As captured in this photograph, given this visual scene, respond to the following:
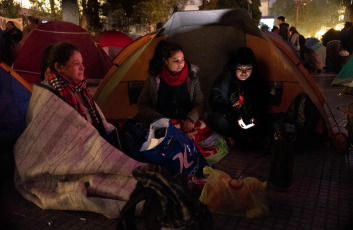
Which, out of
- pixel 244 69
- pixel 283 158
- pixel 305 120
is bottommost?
pixel 283 158

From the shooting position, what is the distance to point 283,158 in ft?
10.7

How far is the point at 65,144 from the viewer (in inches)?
121

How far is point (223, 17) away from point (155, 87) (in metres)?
1.35

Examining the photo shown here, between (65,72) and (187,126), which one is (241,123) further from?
(65,72)

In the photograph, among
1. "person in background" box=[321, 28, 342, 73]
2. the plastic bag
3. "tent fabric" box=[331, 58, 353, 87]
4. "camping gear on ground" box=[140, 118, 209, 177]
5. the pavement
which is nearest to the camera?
the pavement

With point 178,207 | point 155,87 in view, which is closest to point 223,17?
point 155,87

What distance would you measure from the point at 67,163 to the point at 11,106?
1343mm

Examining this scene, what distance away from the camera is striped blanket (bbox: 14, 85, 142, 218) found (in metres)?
2.92

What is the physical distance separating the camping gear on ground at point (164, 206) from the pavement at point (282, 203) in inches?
24.4

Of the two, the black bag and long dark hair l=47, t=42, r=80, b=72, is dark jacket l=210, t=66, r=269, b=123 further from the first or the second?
long dark hair l=47, t=42, r=80, b=72

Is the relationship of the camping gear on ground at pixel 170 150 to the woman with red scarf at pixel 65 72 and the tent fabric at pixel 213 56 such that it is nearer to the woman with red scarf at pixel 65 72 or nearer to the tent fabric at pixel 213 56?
the woman with red scarf at pixel 65 72

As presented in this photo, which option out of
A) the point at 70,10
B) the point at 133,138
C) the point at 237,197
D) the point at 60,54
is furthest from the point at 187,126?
the point at 70,10

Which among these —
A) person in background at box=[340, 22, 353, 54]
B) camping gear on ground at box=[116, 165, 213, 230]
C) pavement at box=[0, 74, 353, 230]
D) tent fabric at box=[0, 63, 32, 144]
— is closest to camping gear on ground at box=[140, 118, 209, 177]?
pavement at box=[0, 74, 353, 230]

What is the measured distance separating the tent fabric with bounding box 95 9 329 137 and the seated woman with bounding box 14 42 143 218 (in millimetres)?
1743
